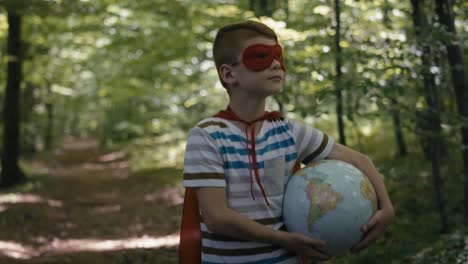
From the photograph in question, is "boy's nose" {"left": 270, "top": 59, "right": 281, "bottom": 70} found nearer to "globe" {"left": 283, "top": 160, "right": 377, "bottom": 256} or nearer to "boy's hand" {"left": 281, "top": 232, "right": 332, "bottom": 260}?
"globe" {"left": 283, "top": 160, "right": 377, "bottom": 256}

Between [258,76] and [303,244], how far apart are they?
2.63 ft

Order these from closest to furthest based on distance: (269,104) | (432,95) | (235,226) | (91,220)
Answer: (235,226)
(432,95)
(91,220)
(269,104)

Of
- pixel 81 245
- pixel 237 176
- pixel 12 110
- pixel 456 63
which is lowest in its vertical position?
pixel 81 245

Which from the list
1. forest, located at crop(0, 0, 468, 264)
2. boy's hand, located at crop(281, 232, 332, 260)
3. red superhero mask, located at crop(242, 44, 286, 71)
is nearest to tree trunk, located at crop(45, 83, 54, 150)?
forest, located at crop(0, 0, 468, 264)

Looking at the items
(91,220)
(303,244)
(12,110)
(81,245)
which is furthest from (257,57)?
(12,110)

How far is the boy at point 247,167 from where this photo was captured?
2.20 metres

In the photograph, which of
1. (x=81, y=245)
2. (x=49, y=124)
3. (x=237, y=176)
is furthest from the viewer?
(x=49, y=124)

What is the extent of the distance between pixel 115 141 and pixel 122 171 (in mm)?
14674

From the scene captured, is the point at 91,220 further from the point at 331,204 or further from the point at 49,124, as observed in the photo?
the point at 49,124

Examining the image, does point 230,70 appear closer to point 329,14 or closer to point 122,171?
point 329,14

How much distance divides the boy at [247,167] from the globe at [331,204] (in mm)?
50

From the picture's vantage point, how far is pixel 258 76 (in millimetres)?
2346

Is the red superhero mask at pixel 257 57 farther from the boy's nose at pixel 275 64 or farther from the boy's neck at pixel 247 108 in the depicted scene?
the boy's neck at pixel 247 108

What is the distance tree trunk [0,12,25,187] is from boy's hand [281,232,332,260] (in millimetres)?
14232
